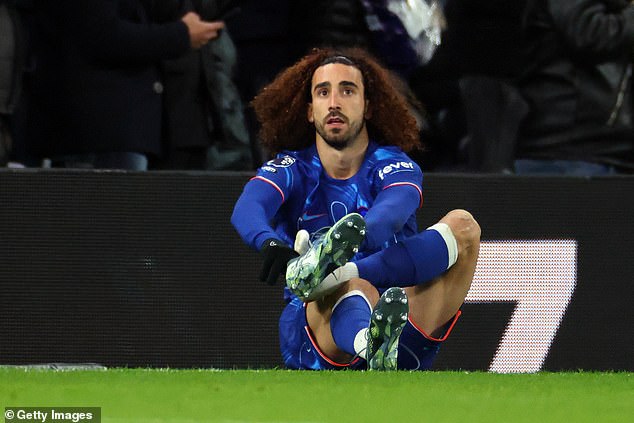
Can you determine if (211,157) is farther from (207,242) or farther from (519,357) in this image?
(519,357)

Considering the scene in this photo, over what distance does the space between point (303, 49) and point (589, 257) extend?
66.9 inches

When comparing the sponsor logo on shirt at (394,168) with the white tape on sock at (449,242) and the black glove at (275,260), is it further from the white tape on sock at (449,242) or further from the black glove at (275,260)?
the black glove at (275,260)

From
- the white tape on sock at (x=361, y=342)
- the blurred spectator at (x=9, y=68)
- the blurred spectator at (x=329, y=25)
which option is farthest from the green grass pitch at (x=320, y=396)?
the blurred spectator at (x=329, y=25)

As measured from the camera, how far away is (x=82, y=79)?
6156 mm

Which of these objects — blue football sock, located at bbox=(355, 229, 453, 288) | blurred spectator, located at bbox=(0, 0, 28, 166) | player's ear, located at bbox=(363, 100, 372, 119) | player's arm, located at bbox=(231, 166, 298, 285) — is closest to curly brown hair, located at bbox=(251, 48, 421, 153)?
player's ear, located at bbox=(363, 100, 372, 119)

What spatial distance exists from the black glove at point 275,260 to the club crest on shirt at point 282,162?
55 cm

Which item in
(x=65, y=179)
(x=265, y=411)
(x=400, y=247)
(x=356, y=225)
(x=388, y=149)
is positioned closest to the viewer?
(x=265, y=411)

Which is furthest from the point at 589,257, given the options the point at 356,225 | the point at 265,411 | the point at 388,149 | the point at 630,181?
the point at 265,411

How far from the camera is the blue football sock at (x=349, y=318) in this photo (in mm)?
4422

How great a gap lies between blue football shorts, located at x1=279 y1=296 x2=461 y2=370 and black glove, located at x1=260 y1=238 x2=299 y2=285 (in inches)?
16.7

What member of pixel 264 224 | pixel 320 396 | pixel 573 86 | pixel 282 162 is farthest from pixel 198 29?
pixel 320 396

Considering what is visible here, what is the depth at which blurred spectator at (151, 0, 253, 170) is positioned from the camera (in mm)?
6398

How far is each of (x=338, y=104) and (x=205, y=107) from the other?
1773 millimetres

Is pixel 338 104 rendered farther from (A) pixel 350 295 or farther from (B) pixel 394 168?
(A) pixel 350 295
